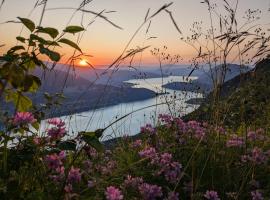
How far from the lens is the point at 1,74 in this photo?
6.27 feet

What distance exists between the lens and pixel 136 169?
3904 mm

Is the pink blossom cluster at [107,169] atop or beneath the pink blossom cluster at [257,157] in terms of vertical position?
beneath

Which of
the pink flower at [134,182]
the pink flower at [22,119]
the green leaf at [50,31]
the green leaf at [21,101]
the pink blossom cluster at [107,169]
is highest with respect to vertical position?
the green leaf at [50,31]

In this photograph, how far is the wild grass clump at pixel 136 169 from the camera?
8.60 feet

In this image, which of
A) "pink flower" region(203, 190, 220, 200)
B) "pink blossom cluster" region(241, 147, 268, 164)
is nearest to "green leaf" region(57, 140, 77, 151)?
"pink flower" region(203, 190, 220, 200)

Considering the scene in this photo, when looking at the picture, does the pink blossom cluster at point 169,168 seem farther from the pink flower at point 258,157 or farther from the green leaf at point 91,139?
the green leaf at point 91,139

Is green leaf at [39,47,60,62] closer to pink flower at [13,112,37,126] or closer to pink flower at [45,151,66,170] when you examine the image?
pink flower at [13,112,37,126]

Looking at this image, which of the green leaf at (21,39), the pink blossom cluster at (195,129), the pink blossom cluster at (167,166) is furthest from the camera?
the pink blossom cluster at (195,129)

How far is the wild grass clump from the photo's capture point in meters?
2.62

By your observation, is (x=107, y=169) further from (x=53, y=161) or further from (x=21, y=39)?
(x=21, y=39)

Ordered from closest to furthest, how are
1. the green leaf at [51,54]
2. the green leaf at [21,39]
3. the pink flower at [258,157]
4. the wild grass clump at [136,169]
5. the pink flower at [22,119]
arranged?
the green leaf at [51,54]
the green leaf at [21,39]
the wild grass clump at [136,169]
the pink flower at [22,119]
the pink flower at [258,157]

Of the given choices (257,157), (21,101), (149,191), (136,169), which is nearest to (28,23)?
(21,101)

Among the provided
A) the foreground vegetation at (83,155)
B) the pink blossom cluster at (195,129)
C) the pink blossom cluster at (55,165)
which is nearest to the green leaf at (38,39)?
the foreground vegetation at (83,155)

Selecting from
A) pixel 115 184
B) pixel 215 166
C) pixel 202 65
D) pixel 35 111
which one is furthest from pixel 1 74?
pixel 202 65
